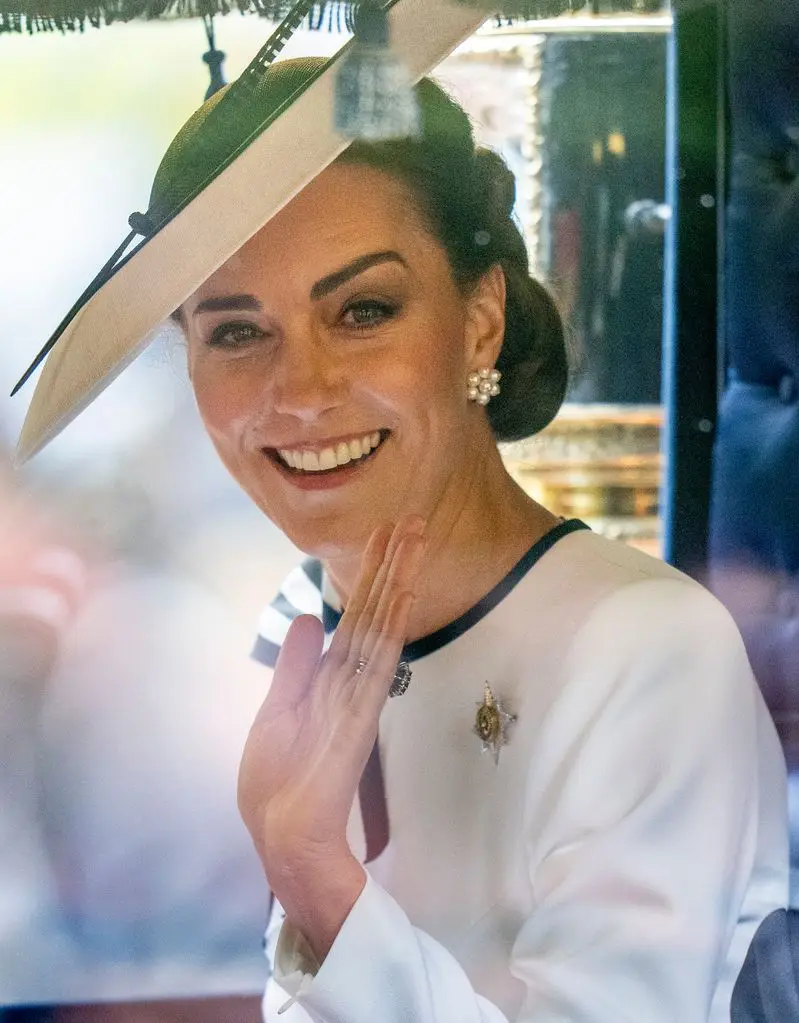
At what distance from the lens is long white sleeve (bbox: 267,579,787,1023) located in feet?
2.50

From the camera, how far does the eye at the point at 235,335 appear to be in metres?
0.79

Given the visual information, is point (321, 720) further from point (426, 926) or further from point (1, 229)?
point (1, 229)

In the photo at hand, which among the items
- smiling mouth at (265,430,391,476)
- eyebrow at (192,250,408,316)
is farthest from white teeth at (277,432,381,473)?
eyebrow at (192,250,408,316)

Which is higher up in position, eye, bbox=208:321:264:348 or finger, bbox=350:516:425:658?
eye, bbox=208:321:264:348

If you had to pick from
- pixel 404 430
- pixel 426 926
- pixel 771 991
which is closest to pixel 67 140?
pixel 404 430

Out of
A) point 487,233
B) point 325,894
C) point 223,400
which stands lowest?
point 325,894

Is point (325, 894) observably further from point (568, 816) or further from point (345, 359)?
point (345, 359)

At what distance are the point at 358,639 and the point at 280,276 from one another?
26cm

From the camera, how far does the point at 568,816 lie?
0.78 metres

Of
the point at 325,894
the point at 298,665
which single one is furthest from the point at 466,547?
the point at 325,894

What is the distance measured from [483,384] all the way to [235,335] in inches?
7.3

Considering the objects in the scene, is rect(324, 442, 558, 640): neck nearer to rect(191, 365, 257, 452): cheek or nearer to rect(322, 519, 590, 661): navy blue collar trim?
rect(322, 519, 590, 661): navy blue collar trim

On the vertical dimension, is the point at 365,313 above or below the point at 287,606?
above

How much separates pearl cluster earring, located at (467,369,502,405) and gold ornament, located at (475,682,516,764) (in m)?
0.21
